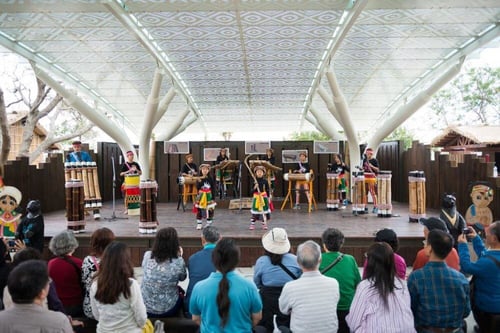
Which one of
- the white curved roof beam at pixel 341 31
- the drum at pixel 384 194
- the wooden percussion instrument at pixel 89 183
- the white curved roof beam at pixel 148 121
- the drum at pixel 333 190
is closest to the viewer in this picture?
the white curved roof beam at pixel 341 31

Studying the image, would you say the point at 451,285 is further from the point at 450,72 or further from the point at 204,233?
the point at 450,72

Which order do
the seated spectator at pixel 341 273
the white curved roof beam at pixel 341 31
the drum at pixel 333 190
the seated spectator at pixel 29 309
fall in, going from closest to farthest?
the seated spectator at pixel 29 309, the seated spectator at pixel 341 273, the white curved roof beam at pixel 341 31, the drum at pixel 333 190

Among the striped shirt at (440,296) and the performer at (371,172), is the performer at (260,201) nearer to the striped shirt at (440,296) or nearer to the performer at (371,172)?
the performer at (371,172)

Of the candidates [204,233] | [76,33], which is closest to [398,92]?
[76,33]

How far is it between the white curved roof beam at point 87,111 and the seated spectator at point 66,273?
966 cm

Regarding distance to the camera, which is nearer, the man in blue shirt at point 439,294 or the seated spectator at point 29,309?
the seated spectator at point 29,309

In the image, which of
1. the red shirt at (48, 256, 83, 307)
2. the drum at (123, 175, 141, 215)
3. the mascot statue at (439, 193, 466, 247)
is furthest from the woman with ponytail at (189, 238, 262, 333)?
the drum at (123, 175, 141, 215)

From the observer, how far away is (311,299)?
8.82 feet

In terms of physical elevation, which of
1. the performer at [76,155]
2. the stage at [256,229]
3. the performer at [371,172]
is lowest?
the stage at [256,229]

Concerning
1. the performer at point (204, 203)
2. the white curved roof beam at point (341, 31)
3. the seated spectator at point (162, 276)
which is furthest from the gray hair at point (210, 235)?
the white curved roof beam at point (341, 31)

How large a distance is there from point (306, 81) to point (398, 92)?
369 centimetres

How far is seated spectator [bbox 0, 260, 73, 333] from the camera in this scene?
2125 mm

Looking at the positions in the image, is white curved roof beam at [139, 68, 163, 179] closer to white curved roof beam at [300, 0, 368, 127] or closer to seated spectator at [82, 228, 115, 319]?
white curved roof beam at [300, 0, 368, 127]

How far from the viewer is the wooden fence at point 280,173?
8.55 m
